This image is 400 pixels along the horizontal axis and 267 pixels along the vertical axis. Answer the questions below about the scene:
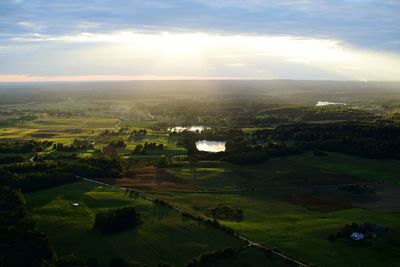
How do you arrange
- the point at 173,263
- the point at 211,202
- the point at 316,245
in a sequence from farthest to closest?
the point at 211,202 → the point at 316,245 → the point at 173,263

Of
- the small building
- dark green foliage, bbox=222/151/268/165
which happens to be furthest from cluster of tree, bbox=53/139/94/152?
the small building

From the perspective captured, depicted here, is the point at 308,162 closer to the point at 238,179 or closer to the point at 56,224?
the point at 238,179

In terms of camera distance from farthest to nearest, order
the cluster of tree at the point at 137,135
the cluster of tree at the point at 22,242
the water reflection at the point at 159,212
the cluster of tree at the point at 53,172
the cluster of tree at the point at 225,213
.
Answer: the cluster of tree at the point at 137,135, the cluster of tree at the point at 53,172, the cluster of tree at the point at 225,213, the water reflection at the point at 159,212, the cluster of tree at the point at 22,242

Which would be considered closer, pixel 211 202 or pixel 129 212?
pixel 129 212

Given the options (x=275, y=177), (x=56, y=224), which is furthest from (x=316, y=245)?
(x=275, y=177)

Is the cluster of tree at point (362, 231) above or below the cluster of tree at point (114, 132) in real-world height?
below

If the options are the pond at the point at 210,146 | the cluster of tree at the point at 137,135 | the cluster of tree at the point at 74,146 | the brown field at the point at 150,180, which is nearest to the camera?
the brown field at the point at 150,180

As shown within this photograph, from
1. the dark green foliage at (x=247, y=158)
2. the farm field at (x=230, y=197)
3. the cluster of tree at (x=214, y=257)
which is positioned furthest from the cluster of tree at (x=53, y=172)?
the cluster of tree at (x=214, y=257)

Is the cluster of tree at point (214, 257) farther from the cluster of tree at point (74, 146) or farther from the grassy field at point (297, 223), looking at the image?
the cluster of tree at point (74, 146)
